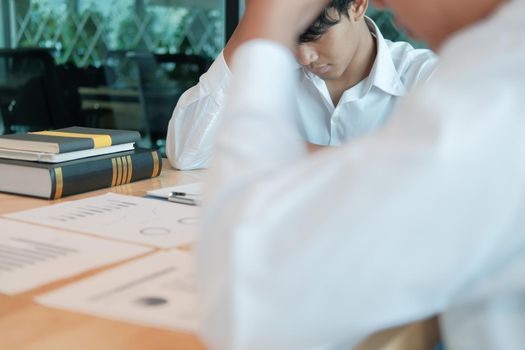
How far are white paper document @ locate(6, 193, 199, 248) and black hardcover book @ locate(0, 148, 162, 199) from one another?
0.21 ft

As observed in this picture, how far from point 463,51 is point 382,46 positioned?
1309 millimetres

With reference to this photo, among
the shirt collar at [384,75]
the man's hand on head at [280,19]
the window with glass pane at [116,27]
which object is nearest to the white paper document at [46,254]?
the man's hand on head at [280,19]

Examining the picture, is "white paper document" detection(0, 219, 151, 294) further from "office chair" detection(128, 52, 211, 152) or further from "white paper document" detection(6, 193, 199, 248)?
"office chair" detection(128, 52, 211, 152)

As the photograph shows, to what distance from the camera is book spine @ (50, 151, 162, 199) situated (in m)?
1.33

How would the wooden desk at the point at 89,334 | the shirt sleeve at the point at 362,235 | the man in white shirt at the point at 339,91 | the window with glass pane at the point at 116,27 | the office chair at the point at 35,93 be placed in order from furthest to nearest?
the office chair at the point at 35,93
the window with glass pane at the point at 116,27
the man in white shirt at the point at 339,91
the wooden desk at the point at 89,334
the shirt sleeve at the point at 362,235

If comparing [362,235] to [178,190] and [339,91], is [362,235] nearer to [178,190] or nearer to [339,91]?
[178,190]

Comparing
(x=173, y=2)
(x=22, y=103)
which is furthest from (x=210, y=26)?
(x=22, y=103)

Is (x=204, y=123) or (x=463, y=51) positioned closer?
(x=463, y=51)

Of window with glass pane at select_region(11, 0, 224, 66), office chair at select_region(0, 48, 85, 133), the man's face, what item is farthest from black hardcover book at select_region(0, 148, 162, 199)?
office chair at select_region(0, 48, 85, 133)

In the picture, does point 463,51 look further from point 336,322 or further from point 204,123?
point 204,123

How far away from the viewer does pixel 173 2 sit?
3.28 meters

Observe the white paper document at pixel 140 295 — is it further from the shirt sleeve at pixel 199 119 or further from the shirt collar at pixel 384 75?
the shirt collar at pixel 384 75

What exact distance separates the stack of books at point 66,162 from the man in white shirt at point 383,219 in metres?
0.86

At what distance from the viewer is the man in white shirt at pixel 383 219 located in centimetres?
49
